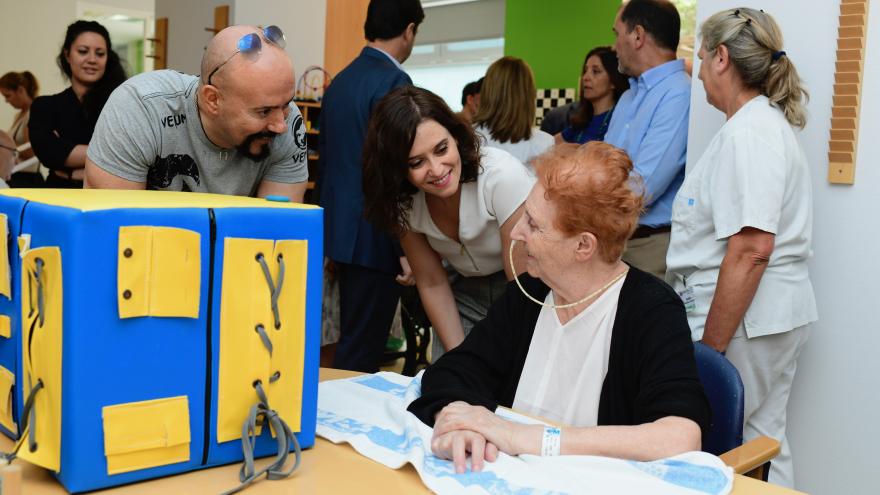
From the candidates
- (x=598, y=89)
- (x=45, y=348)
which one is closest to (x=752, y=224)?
(x=45, y=348)

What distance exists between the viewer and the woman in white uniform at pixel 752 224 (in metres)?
2.16

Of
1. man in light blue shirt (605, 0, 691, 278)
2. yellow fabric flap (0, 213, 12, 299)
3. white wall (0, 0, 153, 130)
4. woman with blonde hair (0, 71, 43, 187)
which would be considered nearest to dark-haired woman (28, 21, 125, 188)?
man in light blue shirt (605, 0, 691, 278)

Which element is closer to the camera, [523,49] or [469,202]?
[469,202]

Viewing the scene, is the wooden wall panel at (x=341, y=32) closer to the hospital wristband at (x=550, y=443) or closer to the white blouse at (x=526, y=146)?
the white blouse at (x=526, y=146)

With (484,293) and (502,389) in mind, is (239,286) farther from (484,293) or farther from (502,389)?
(484,293)

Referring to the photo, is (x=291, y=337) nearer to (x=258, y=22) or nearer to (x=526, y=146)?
(x=526, y=146)

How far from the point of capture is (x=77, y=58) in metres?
3.18

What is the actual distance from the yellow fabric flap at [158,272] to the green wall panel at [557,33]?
7.69 metres

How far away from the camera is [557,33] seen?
884 cm

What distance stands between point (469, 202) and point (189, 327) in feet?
3.88

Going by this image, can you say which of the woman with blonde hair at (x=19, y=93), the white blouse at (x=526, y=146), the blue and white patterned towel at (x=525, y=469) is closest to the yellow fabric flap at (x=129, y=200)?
the blue and white patterned towel at (x=525, y=469)

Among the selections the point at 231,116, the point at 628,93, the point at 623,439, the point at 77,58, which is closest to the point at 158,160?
the point at 231,116

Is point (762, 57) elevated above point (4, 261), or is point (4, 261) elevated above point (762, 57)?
point (762, 57)

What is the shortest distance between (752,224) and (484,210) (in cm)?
69
